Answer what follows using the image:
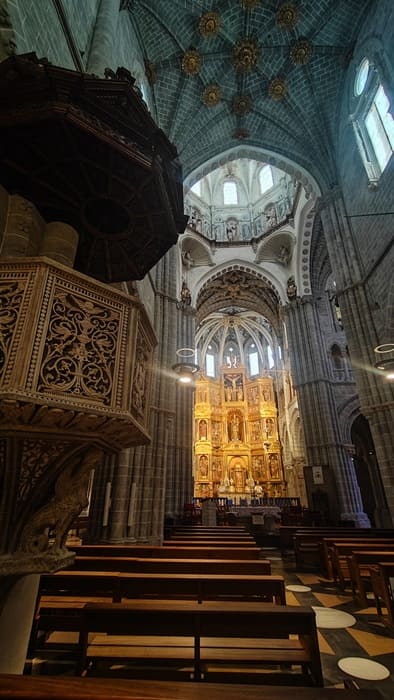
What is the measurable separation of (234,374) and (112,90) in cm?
2837

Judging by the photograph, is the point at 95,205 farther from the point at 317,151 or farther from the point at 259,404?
A: the point at 259,404

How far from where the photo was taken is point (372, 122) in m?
9.84

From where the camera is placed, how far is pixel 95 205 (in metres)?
3.28

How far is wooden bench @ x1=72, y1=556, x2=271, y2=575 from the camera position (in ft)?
12.2

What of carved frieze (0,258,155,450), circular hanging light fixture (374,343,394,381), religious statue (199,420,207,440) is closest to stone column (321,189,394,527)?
circular hanging light fixture (374,343,394,381)

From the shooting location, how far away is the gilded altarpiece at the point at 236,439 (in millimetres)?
25031

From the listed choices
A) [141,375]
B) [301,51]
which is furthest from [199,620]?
[301,51]

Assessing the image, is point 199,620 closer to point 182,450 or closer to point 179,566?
point 179,566

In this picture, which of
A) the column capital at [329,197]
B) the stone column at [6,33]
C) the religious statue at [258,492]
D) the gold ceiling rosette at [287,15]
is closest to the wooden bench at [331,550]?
the stone column at [6,33]

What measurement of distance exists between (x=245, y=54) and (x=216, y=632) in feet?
48.7

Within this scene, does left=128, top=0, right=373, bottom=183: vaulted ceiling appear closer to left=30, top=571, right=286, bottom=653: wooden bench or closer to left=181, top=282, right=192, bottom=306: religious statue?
left=181, top=282, right=192, bottom=306: religious statue

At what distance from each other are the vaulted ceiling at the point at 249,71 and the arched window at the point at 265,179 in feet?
31.4

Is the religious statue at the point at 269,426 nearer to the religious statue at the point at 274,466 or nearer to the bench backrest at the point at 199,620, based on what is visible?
the religious statue at the point at 274,466

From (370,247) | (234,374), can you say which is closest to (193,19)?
(370,247)
